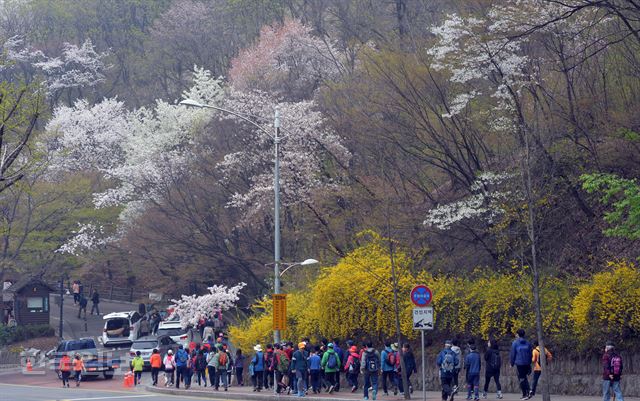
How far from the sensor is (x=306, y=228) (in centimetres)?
3884

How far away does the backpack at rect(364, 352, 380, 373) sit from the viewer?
2606cm

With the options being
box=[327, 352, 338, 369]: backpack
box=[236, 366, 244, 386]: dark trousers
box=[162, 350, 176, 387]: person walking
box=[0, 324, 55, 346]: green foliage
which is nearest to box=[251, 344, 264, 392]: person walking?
box=[236, 366, 244, 386]: dark trousers

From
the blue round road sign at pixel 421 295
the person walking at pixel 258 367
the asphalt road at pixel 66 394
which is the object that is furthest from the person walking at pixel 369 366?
the asphalt road at pixel 66 394

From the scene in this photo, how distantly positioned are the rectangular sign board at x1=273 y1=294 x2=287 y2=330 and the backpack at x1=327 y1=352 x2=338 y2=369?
172cm

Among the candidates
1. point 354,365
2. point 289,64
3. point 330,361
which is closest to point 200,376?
point 330,361

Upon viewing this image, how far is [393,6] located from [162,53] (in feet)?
97.6

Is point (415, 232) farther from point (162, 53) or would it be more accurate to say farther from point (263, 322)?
point (162, 53)

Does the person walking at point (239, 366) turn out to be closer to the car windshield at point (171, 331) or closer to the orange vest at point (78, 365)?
the orange vest at point (78, 365)

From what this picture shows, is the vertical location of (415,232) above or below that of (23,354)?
above

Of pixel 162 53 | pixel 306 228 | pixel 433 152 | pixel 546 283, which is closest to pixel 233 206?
pixel 306 228

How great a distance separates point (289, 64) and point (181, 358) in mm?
23779

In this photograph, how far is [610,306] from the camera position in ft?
75.3

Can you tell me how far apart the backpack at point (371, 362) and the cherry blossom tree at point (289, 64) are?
24138 millimetres

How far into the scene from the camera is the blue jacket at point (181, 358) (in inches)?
1324
